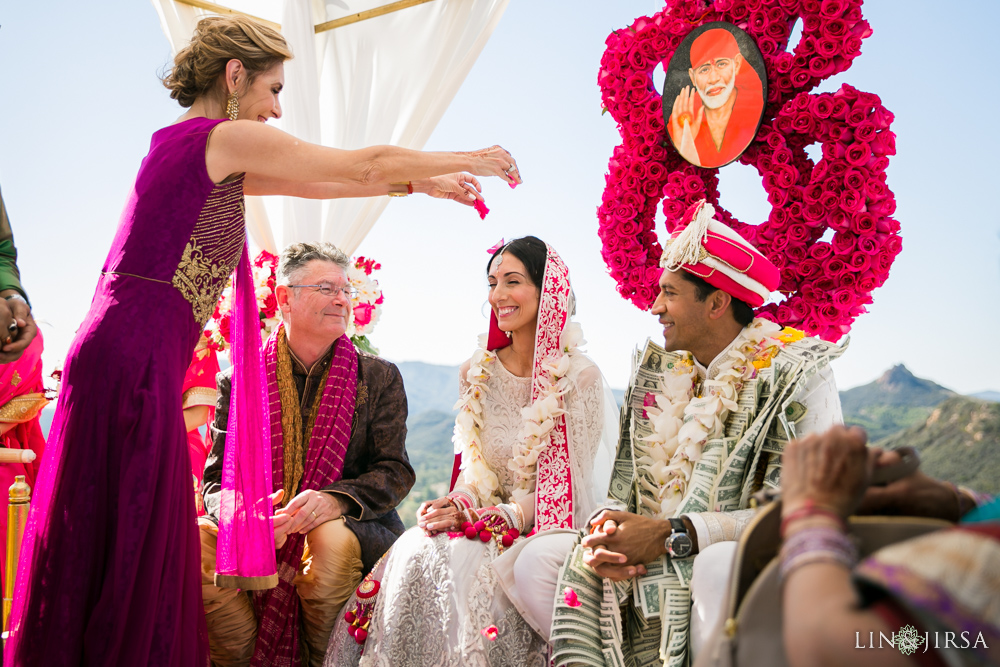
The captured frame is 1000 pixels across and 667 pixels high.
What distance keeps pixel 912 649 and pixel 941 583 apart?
115 mm

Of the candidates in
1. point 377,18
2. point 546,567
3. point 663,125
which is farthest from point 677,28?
point 546,567

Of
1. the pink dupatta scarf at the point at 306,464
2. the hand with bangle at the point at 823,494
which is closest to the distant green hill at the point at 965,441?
the hand with bangle at the point at 823,494

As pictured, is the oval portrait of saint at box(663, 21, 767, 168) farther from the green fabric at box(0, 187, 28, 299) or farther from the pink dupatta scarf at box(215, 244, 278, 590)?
the green fabric at box(0, 187, 28, 299)

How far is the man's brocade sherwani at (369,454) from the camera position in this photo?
3352mm

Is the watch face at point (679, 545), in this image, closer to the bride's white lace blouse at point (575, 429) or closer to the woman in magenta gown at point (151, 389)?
the bride's white lace blouse at point (575, 429)

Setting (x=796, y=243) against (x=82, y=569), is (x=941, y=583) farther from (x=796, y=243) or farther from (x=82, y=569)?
(x=796, y=243)

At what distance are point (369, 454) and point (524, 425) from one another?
872 millimetres

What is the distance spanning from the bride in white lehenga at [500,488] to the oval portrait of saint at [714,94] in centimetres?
110

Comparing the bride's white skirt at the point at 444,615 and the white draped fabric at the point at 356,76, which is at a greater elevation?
the white draped fabric at the point at 356,76

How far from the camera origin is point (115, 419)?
2264 mm

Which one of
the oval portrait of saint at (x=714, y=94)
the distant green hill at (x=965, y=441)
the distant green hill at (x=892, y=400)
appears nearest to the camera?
the distant green hill at (x=965, y=441)

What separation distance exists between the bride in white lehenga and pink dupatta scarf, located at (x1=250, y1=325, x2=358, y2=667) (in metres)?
0.28

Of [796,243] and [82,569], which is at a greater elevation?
[796,243]

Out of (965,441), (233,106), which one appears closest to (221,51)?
(233,106)
